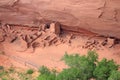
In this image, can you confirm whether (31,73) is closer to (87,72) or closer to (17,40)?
(17,40)

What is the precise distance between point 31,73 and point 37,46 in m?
1.31

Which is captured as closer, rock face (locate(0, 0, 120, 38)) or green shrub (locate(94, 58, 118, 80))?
green shrub (locate(94, 58, 118, 80))

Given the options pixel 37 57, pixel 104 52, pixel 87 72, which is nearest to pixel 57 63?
pixel 37 57

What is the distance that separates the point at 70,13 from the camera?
889 centimetres

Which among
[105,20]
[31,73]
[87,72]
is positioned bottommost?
[31,73]

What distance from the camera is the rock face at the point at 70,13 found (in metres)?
8.24

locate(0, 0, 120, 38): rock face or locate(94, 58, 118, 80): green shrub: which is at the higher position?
locate(0, 0, 120, 38): rock face

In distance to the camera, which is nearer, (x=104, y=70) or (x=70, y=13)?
(x=104, y=70)

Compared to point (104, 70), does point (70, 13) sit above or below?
above

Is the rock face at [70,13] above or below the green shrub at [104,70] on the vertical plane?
above

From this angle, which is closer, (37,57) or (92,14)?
(92,14)

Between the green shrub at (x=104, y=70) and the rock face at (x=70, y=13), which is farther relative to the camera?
the rock face at (x=70, y=13)

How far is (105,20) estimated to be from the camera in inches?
331

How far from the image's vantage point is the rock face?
324 inches
